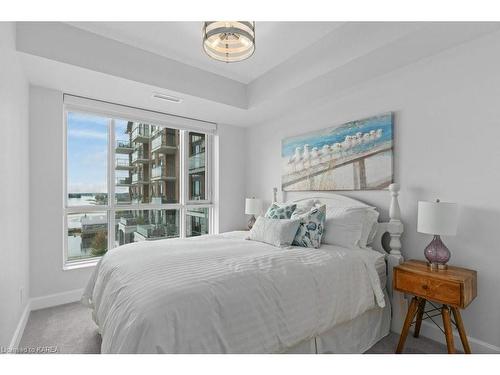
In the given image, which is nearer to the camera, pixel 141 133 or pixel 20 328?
pixel 20 328

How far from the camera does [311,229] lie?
2355 mm

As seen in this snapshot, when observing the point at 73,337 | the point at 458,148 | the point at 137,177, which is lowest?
the point at 73,337

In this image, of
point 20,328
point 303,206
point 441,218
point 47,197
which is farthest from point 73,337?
point 441,218

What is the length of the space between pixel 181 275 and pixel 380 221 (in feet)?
6.43

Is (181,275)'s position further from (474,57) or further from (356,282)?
(474,57)

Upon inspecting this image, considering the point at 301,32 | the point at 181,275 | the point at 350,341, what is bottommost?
the point at 350,341

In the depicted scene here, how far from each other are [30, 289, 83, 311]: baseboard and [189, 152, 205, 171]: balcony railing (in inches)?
85.3

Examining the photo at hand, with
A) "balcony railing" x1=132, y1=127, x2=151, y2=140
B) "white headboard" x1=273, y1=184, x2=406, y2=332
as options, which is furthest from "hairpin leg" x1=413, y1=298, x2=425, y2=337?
"balcony railing" x1=132, y1=127, x2=151, y2=140

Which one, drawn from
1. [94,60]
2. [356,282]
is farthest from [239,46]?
[356,282]

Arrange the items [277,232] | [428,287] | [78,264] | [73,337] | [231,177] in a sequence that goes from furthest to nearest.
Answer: [231,177] → [78,264] → [277,232] → [73,337] → [428,287]

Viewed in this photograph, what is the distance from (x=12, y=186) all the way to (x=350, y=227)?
2.72 metres

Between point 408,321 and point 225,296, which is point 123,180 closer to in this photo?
point 225,296

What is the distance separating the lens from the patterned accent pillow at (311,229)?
2316 millimetres

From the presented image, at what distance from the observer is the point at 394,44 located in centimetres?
207
